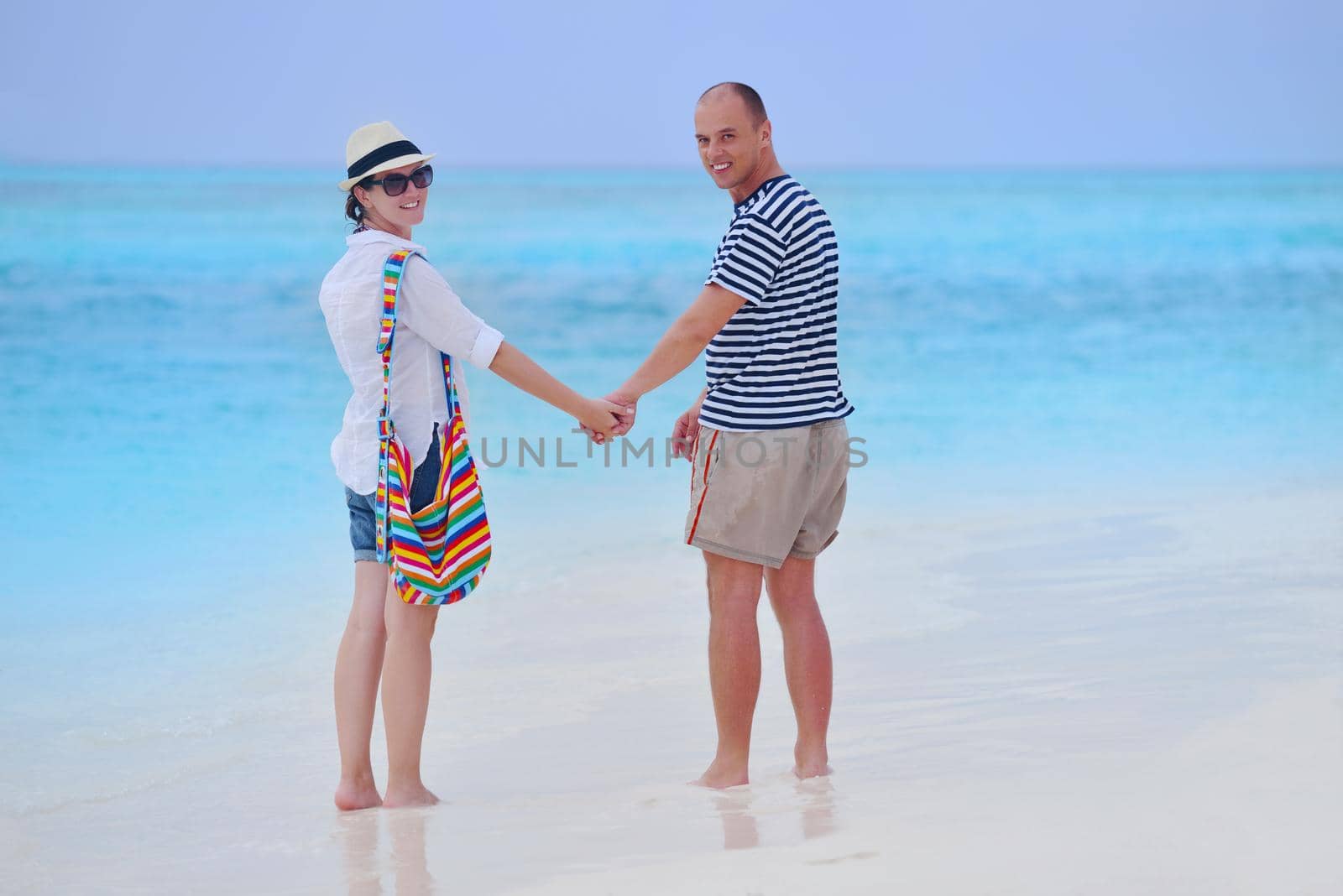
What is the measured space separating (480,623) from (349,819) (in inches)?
57.6

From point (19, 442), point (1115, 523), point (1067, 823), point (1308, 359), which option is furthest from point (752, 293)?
point (1308, 359)

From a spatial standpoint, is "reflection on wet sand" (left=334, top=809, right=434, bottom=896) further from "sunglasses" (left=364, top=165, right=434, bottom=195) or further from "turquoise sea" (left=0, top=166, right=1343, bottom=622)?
"turquoise sea" (left=0, top=166, right=1343, bottom=622)

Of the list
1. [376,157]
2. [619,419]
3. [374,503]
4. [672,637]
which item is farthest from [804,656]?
[376,157]

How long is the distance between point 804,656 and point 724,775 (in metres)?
0.29

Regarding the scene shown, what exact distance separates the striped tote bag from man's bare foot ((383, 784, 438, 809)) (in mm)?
371

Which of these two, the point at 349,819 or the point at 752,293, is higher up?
the point at 752,293

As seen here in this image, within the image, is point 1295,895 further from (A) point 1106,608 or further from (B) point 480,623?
(B) point 480,623

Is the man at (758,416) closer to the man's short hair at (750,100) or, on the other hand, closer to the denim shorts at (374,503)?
the man's short hair at (750,100)

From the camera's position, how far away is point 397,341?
260 cm

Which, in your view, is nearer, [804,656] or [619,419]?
[804,656]

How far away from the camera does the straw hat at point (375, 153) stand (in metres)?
2.62

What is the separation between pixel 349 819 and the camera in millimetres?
Result: 2643

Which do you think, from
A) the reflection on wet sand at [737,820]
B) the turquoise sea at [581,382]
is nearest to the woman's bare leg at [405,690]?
the reflection on wet sand at [737,820]

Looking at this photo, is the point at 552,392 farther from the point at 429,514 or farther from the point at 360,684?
the point at 360,684
